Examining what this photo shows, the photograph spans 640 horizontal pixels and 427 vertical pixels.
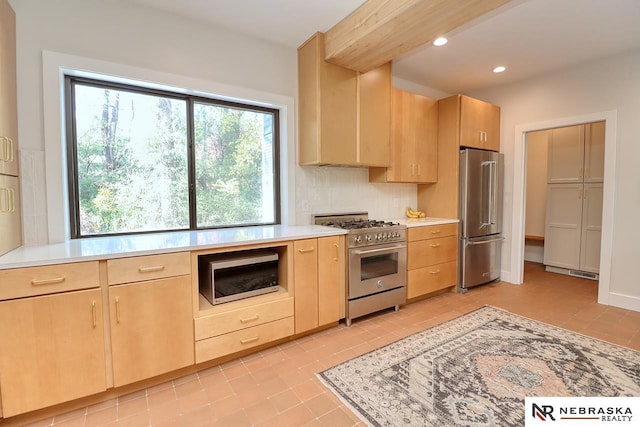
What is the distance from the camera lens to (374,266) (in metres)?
2.90

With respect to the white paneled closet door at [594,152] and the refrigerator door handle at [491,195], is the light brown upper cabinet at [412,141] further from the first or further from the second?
the white paneled closet door at [594,152]

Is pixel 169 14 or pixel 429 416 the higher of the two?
pixel 169 14

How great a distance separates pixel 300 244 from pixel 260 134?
4.26ft

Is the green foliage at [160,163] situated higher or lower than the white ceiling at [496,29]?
lower

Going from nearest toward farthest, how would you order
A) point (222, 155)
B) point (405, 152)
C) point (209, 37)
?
point (209, 37) < point (222, 155) < point (405, 152)

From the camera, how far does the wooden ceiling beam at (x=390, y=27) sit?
1914 mm

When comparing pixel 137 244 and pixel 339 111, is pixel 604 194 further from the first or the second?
pixel 137 244

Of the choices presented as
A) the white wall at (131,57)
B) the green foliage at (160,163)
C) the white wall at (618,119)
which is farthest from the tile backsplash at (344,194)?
Answer: the white wall at (618,119)

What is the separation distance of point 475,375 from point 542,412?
1.30 feet

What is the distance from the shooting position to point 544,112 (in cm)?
362

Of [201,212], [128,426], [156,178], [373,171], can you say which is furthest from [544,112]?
[128,426]

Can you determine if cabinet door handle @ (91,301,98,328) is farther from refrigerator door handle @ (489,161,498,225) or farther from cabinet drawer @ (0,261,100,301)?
refrigerator door handle @ (489,161,498,225)

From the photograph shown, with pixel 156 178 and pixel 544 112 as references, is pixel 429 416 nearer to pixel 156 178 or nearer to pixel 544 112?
pixel 156 178

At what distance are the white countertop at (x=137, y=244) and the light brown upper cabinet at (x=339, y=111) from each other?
82 cm
